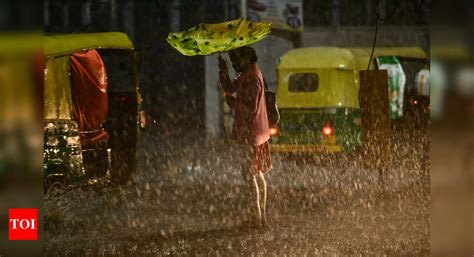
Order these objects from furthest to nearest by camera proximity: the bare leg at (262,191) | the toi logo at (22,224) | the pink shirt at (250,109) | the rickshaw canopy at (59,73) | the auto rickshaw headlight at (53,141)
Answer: the rickshaw canopy at (59,73)
the auto rickshaw headlight at (53,141)
the bare leg at (262,191)
the pink shirt at (250,109)
the toi logo at (22,224)

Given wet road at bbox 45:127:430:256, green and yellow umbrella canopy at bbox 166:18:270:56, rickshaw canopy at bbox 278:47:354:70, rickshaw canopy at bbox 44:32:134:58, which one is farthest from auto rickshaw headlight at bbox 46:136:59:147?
rickshaw canopy at bbox 278:47:354:70

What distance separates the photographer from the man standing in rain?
8164 mm

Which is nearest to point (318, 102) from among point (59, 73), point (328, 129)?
point (328, 129)

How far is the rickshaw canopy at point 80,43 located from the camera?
10180 mm

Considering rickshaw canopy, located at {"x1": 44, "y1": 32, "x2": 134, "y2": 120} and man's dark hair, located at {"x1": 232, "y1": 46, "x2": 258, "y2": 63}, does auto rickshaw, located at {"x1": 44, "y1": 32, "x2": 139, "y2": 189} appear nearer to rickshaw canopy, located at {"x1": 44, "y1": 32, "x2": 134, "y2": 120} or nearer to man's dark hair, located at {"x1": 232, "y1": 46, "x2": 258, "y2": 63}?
rickshaw canopy, located at {"x1": 44, "y1": 32, "x2": 134, "y2": 120}

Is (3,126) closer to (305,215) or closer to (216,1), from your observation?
(305,215)

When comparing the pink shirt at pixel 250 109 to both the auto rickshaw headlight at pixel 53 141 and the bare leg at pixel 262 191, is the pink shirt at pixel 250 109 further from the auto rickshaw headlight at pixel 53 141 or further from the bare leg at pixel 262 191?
the auto rickshaw headlight at pixel 53 141

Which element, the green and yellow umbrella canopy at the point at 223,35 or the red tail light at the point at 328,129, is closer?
the green and yellow umbrella canopy at the point at 223,35

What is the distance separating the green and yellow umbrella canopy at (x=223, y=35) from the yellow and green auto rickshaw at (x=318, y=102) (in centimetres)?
687

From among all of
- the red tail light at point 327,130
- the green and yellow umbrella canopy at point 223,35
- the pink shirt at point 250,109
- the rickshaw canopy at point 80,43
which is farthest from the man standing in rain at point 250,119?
the red tail light at point 327,130

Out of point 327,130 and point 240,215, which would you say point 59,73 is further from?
point 327,130

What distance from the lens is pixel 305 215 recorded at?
916cm

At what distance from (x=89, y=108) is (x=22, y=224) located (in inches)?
237

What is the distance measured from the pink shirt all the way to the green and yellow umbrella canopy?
0.57 metres
